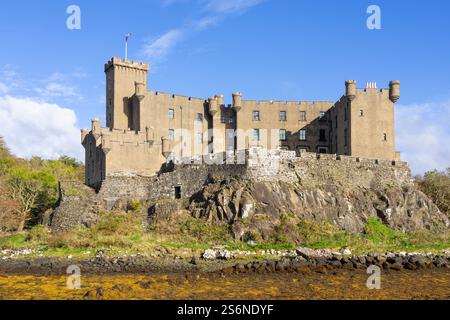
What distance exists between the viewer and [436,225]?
159 ft

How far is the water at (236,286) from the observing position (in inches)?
985

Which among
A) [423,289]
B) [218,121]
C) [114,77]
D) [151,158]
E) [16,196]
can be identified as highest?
[114,77]

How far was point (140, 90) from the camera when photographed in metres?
53.1

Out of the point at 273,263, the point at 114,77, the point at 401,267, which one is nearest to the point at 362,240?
the point at 401,267

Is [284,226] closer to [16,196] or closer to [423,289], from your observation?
[423,289]

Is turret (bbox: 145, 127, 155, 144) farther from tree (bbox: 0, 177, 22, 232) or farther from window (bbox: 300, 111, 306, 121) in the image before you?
window (bbox: 300, 111, 306, 121)

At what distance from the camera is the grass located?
38.8 meters

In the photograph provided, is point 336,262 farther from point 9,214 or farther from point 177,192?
point 9,214

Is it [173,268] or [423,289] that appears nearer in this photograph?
[423,289]

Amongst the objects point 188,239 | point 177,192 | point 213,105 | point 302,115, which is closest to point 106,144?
point 177,192

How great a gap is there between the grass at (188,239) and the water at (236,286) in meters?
7.85

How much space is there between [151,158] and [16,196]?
15540 mm

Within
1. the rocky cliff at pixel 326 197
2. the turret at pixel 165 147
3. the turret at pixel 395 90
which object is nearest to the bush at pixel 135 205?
the rocky cliff at pixel 326 197

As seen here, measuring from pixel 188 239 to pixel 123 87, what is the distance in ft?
66.7
